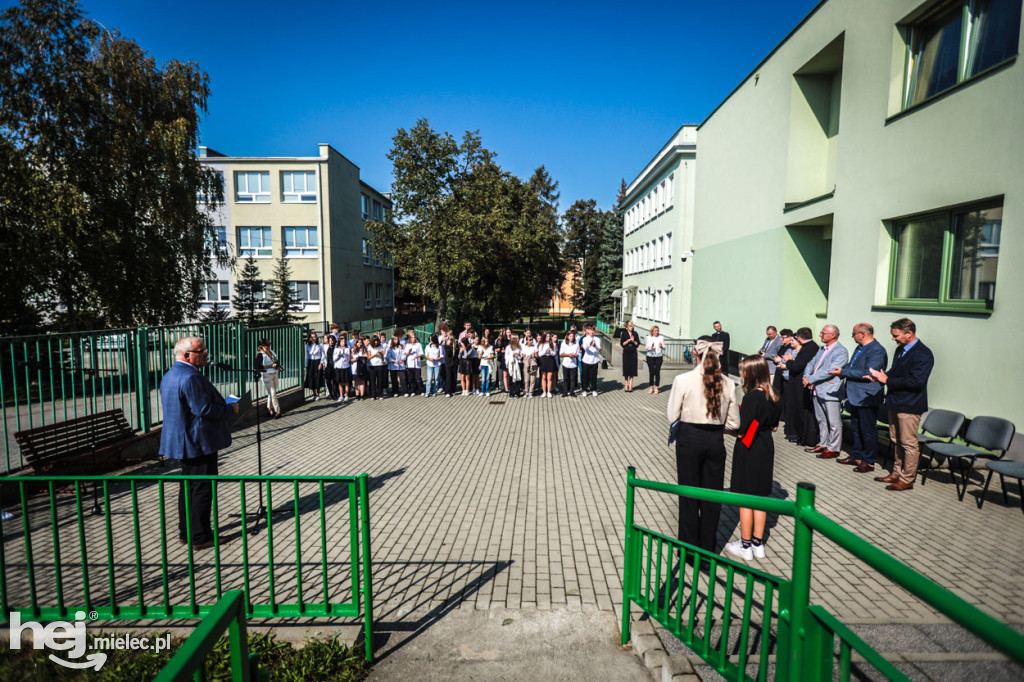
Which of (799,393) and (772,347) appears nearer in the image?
(799,393)

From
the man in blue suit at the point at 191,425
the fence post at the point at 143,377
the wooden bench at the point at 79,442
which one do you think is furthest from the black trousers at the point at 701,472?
the fence post at the point at 143,377

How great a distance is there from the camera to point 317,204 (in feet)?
109

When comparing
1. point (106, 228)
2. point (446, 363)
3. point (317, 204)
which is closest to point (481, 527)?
point (446, 363)

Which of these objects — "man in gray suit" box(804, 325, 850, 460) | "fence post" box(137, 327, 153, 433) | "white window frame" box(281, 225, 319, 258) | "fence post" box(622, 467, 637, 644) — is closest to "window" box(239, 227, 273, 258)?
"white window frame" box(281, 225, 319, 258)

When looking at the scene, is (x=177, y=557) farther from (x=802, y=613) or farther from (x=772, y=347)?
(x=772, y=347)

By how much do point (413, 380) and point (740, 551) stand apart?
11.7 m

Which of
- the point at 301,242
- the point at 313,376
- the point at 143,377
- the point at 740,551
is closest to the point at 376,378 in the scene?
the point at 313,376

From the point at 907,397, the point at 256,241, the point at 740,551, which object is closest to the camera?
the point at 740,551

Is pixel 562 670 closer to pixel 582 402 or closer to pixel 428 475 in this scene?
pixel 428 475

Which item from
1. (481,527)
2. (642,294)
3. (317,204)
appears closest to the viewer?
(481,527)

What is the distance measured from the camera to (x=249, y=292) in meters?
31.0

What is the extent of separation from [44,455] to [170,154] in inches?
531

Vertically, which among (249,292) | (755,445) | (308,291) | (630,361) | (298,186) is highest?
(298,186)

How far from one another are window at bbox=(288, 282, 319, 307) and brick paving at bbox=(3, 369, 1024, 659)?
25.7 metres
